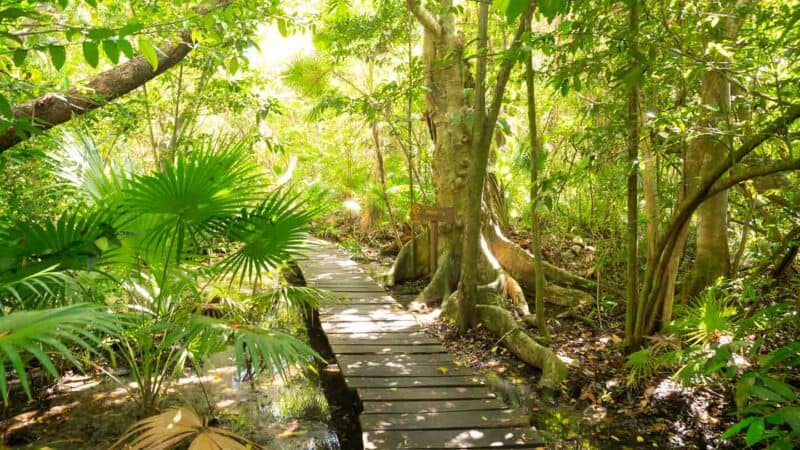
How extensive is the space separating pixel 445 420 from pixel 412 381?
29.4 inches

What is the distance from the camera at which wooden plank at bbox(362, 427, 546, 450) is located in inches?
128

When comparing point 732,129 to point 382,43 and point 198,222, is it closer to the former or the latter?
point 198,222

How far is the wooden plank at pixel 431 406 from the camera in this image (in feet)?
12.3

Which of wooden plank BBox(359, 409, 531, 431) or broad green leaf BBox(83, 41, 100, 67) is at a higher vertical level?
broad green leaf BBox(83, 41, 100, 67)

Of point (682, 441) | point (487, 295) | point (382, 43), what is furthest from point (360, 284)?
→ point (682, 441)

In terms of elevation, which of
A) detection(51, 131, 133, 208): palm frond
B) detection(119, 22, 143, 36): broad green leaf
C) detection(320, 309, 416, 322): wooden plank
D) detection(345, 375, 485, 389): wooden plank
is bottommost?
detection(345, 375, 485, 389): wooden plank

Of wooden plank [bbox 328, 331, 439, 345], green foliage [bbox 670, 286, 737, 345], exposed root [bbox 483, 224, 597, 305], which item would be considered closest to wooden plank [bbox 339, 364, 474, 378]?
wooden plank [bbox 328, 331, 439, 345]

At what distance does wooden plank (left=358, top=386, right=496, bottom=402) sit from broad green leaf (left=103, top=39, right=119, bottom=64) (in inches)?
116

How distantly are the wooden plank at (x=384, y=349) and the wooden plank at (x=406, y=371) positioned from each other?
1.27ft

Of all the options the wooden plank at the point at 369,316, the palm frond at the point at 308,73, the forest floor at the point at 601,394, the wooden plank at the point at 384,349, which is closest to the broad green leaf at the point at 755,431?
the forest floor at the point at 601,394

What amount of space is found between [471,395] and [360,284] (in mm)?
4294

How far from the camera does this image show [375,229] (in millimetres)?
14688

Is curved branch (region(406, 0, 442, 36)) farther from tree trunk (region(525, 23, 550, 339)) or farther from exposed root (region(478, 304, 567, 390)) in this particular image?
exposed root (region(478, 304, 567, 390))

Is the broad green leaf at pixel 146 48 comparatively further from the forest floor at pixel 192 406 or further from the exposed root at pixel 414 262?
the exposed root at pixel 414 262
